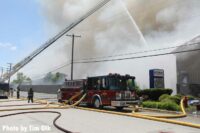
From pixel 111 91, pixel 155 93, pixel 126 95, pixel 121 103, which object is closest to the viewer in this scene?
pixel 121 103

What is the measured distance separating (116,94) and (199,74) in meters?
25.6

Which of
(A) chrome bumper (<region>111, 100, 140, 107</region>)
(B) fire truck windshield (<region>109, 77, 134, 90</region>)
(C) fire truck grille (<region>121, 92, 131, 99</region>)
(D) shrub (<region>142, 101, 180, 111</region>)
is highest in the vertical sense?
(B) fire truck windshield (<region>109, 77, 134, 90</region>)

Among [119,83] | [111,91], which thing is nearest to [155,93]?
[119,83]

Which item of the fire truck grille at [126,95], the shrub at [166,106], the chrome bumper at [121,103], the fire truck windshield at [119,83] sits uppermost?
the fire truck windshield at [119,83]

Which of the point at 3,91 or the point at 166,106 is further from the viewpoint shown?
Result: the point at 3,91

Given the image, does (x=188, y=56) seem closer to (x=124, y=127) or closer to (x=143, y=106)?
(x=143, y=106)

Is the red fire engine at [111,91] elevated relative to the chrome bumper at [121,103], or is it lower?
elevated

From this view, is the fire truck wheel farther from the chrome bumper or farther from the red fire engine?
the chrome bumper

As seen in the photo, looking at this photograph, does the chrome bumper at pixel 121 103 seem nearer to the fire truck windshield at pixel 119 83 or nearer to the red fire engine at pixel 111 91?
the red fire engine at pixel 111 91

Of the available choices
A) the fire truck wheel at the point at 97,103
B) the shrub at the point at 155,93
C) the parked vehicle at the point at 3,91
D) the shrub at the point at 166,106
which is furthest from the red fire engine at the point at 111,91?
the parked vehicle at the point at 3,91

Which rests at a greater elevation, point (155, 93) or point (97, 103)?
point (155, 93)

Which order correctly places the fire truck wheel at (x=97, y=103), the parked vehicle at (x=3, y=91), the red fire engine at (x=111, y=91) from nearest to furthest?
the red fire engine at (x=111, y=91)
the fire truck wheel at (x=97, y=103)
the parked vehicle at (x=3, y=91)

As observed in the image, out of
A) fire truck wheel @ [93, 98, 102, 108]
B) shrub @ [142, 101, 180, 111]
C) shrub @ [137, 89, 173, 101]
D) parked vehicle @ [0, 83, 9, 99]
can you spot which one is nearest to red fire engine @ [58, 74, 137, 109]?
fire truck wheel @ [93, 98, 102, 108]

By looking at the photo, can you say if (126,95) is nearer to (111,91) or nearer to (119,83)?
(119,83)
